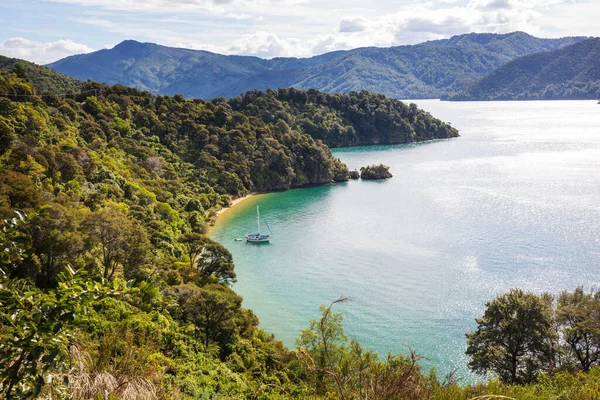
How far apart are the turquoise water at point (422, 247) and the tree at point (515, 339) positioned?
299 centimetres

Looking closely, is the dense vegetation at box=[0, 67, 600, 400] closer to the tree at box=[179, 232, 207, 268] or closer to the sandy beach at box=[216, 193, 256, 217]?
the tree at box=[179, 232, 207, 268]

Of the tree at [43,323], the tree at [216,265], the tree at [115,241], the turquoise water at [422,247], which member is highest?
the tree at [43,323]

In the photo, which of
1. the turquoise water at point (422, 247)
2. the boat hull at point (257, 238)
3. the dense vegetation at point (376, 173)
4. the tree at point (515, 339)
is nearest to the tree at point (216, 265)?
the turquoise water at point (422, 247)

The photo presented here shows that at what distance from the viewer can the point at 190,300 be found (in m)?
21.6

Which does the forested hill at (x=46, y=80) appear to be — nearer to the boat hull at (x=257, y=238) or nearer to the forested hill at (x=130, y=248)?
the forested hill at (x=130, y=248)

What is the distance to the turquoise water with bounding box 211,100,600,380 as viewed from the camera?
92.5 ft

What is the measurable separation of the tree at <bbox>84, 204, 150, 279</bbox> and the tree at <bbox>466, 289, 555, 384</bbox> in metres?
18.4

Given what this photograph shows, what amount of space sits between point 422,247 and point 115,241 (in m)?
28.0

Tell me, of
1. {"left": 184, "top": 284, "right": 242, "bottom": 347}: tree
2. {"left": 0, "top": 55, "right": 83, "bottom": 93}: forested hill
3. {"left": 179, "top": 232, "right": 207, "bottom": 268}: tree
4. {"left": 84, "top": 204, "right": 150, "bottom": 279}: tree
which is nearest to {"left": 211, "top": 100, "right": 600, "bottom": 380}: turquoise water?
{"left": 179, "top": 232, "right": 207, "bottom": 268}: tree

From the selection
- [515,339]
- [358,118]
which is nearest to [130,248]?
[515,339]

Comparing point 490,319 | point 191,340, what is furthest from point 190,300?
point 490,319

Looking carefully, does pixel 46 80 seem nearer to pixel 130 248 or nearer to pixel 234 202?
pixel 234 202

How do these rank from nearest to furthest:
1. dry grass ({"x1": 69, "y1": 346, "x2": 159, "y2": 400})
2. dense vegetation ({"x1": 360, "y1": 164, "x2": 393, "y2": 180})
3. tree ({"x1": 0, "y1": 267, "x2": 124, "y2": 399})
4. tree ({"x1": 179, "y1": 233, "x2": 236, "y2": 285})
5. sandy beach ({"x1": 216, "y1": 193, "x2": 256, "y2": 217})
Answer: tree ({"x1": 0, "y1": 267, "x2": 124, "y2": 399})
dry grass ({"x1": 69, "y1": 346, "x2": 159, "y2": 400})
tree ({"x1": 179, "y1": 233, "x2": 236, "y2": 285})
sandy beach ({"x1": 216, "y1": 193, "x2": 256, "y2": 217})
dense vegetation ({"x1": 360, "y1": 164, "x2": 393, "y2": 180})

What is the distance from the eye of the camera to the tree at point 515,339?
61.2 feet
